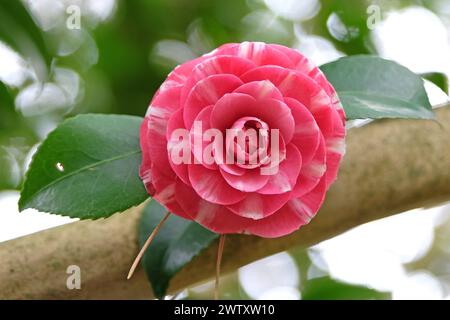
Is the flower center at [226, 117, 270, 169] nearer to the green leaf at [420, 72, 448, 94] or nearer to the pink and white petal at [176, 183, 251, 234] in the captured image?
the pink and white petal at [176, 183, 251, 234]

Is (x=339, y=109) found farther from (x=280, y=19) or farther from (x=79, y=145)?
(x=280, y=19)

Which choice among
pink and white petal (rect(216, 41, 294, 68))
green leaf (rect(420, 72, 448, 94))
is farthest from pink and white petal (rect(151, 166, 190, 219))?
green leaf (rect(420, 72, 448, 94))

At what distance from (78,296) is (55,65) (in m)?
0.62

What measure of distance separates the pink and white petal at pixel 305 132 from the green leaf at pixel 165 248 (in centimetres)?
21

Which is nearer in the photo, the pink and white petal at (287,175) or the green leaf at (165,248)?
the pink and white petal at (287,175)

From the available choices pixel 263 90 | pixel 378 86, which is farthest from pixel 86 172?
pixel 378 86

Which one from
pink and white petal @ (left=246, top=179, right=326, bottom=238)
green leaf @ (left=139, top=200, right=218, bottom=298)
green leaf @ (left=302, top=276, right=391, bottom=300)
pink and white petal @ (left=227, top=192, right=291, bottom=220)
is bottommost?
green leaf @ (left=302, top=276, right=391, bottom=300)

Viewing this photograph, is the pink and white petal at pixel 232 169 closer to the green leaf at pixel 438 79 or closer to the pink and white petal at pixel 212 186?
the pink and white petal at pixel 212 186

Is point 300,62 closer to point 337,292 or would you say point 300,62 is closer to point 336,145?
point 336,145

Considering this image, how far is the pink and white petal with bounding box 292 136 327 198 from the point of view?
1.60 feet

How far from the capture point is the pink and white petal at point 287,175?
18.6 inches

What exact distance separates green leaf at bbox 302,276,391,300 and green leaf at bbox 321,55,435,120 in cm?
48

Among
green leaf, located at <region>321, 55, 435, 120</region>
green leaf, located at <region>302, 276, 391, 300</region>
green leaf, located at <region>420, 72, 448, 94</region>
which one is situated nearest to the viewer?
green leaf, located at <region>321, 55, 435, 120</region>

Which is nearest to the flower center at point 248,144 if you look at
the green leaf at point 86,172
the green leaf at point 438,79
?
the green leaf at point 86,172
